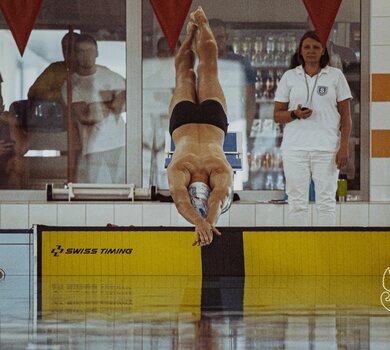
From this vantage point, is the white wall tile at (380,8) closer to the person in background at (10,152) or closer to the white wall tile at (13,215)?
the person in background at (10,152)

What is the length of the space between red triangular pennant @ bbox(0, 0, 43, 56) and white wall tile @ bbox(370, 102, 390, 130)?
3.75m

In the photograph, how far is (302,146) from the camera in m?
8.67

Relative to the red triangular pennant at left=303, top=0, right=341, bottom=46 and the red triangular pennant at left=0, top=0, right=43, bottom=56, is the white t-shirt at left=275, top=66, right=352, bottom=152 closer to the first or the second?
the red triangular pennant at left=303, top=0, right=341, bottom=46

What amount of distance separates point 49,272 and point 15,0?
195 centimetres

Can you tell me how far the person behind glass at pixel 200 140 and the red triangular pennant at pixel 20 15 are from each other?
3.56ft

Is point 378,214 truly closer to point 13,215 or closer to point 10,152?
point 13,215

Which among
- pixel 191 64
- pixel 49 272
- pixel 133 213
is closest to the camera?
pixel 191 64

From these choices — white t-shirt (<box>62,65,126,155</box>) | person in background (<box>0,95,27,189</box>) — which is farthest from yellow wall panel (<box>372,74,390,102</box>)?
person in background (<box>0,95,27,189</box>)

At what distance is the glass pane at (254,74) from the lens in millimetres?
10242

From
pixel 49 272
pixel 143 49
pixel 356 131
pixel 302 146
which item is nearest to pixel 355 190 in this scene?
pixel 356 131

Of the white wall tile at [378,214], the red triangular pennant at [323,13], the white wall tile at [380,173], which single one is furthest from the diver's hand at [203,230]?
the white wall tile at [380,173]

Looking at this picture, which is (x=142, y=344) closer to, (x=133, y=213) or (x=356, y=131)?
(x=133, y=213)

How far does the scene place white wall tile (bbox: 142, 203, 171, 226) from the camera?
958 centimetres

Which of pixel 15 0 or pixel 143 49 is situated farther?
pixel 143 49
